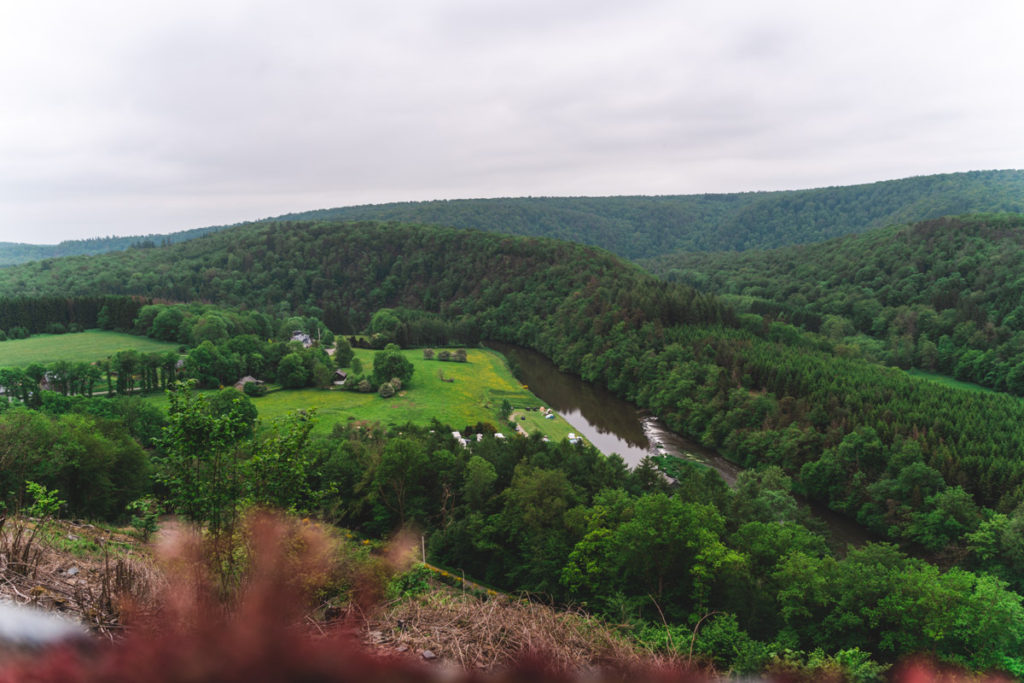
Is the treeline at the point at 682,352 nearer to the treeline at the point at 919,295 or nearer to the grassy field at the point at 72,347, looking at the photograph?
the treeline at the point at 919,295

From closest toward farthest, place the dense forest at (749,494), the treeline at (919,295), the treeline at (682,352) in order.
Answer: the dense forest at (749,494), the treeline at (682,352), the treeline at (919,295)

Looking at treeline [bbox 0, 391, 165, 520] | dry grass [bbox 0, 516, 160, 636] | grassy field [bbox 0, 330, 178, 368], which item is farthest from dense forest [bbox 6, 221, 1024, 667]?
treeline [bbox 0, 391, 165, 520]

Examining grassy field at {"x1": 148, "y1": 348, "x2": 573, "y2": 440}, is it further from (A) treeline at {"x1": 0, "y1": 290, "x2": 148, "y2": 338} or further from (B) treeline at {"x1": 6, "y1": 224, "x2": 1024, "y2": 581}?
(A) treeline at {"x1": 0, "y1": 290, "x2": 148, "y2": 338}

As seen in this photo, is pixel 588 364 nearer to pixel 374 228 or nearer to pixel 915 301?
pixel 915 301

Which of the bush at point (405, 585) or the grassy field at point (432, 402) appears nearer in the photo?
the bush at point (405, 585)

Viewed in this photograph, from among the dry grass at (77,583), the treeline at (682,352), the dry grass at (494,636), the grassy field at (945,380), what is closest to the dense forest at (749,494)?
the treeline at (682,352)

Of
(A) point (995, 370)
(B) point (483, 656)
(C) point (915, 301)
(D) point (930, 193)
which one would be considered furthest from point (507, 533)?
(D) point (930, 193)
